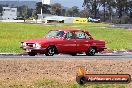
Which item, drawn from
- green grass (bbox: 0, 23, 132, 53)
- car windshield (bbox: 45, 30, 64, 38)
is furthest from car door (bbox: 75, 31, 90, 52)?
green grass (bbox: 0, 23, 132, 53)

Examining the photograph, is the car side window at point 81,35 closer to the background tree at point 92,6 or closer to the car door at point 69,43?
the car door at point 69,43

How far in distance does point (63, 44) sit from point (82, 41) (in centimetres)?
141

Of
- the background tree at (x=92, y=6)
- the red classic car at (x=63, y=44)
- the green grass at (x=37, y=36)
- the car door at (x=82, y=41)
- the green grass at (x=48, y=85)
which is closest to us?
the green grass at (x=48, y=85)

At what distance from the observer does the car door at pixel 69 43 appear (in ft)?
86.1

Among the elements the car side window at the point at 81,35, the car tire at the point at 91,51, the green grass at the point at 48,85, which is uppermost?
the car side window at the point at 81,35

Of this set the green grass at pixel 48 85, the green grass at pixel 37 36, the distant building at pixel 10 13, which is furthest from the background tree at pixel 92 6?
the green grass at pixel 48 85

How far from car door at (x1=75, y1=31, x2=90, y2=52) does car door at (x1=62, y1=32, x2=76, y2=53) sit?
29cm

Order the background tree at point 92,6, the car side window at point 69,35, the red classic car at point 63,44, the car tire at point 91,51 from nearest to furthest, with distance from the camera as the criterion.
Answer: the red classic car at point 63,44 → the car side window at point 69,35 → the car tire at point 91,51 → the background tree at point 92,6

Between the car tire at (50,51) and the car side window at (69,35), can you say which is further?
the car side window at (69,35)

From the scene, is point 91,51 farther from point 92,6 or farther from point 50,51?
point 92,6

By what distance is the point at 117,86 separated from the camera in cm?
1236

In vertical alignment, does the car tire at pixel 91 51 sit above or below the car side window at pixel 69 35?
below

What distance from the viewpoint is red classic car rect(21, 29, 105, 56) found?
992 inches

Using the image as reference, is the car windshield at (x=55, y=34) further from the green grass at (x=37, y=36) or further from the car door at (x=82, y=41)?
the green grass at (x=37, y=36)
